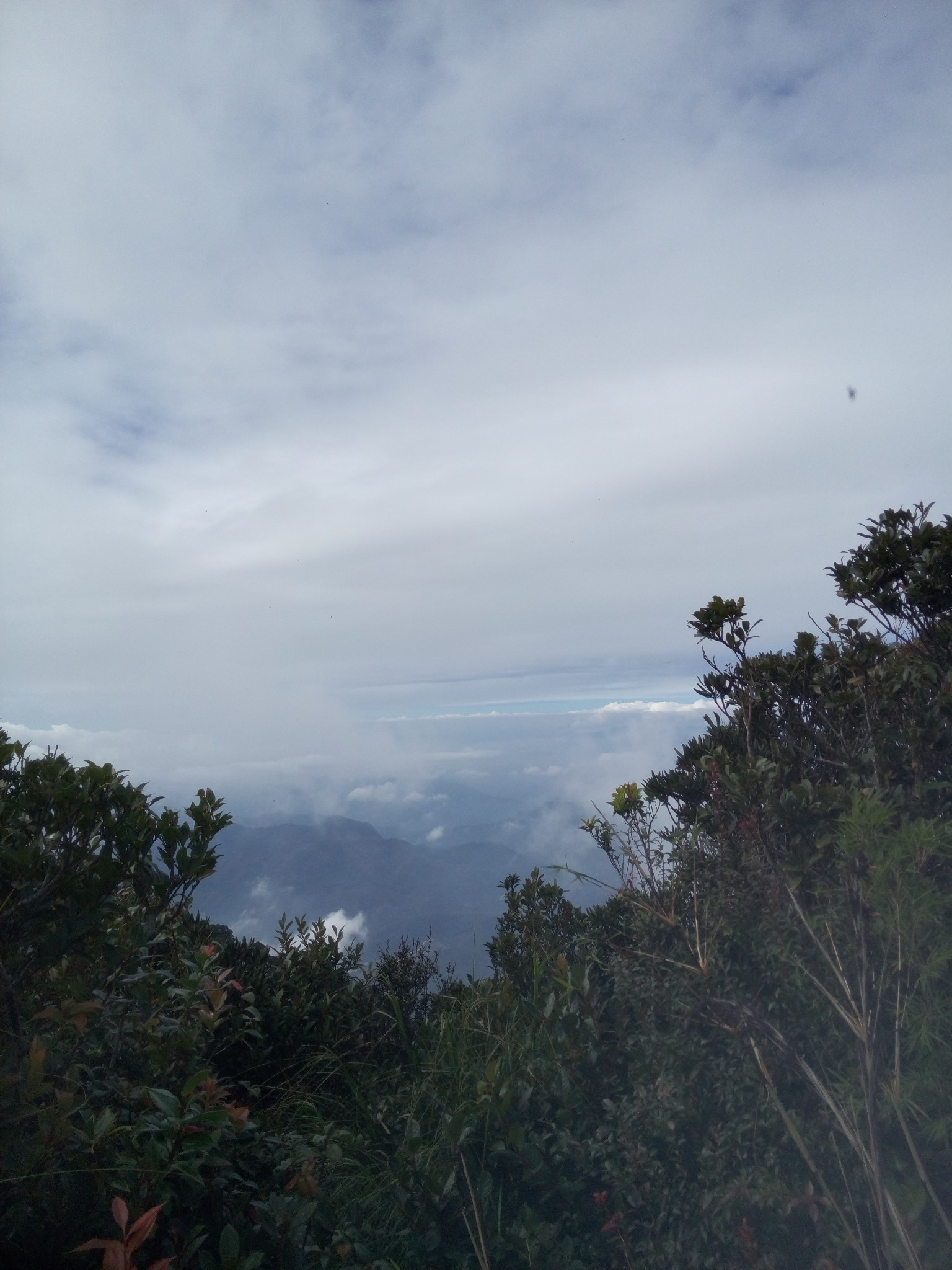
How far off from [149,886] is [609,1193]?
209 cm

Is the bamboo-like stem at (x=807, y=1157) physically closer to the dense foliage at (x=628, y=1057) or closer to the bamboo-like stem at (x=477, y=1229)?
the dense foliage at (x=628, y=1057)

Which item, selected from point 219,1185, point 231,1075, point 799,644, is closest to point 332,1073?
point 231,1075

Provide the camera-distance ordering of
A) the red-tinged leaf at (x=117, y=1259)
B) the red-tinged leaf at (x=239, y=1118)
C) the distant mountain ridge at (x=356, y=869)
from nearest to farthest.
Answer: the red-tinged leaf at (x=117, y=1259)
the red-tinged leaf at (x=239, y=1118)
the distant mountain ridge at (x=356, y=869)

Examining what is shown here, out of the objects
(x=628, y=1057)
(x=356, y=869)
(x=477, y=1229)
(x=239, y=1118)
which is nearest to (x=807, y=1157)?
(x=628, y=1057)

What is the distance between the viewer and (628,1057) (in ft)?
11.8

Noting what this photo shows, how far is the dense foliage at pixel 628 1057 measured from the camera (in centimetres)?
261

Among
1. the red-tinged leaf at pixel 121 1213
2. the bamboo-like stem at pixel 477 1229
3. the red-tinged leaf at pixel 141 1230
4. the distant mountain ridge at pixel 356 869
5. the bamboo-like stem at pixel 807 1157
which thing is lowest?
the distant mountain ridge at pixel 356 869

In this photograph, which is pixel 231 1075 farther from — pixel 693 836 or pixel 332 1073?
pixel 693 836

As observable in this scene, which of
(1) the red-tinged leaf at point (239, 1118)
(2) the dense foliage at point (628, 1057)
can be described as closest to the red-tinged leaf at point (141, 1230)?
(2) the dense foliage at point (628, 1057)

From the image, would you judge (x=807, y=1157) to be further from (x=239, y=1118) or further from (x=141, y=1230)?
(x=141, y=1230)

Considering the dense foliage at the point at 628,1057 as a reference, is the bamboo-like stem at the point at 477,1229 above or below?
below

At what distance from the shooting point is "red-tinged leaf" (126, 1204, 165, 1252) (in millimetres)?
2201

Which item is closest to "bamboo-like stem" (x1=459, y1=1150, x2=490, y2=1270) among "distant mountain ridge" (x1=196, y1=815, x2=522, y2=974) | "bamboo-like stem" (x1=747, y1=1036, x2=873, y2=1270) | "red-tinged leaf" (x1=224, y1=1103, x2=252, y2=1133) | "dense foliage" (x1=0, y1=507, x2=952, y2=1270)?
"dense foliage" (x1=0, y1=507, x2=952, y2=1270)

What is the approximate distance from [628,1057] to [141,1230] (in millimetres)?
2082
